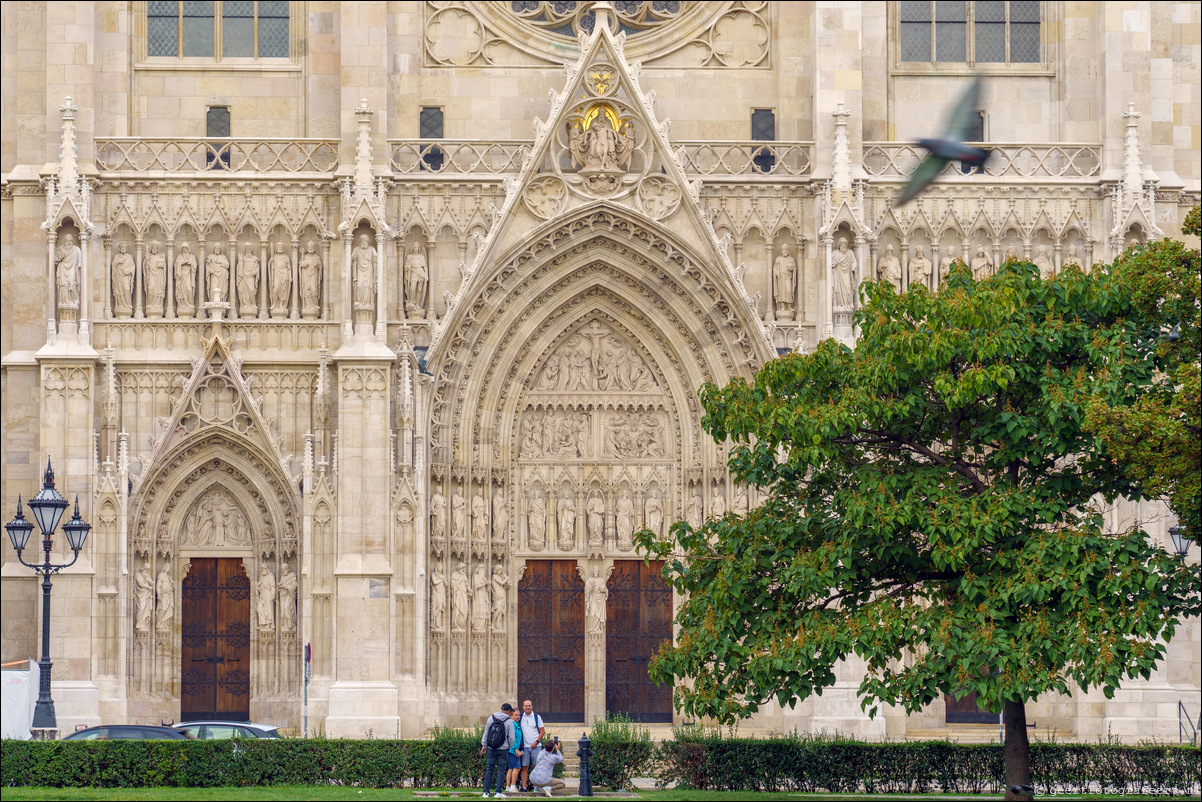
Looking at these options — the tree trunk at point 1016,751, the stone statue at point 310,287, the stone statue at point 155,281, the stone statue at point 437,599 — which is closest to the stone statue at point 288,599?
the stone statue at point 437,599

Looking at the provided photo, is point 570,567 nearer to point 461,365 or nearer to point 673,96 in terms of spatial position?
point 461,365

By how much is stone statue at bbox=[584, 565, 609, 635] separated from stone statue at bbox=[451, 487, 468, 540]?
281 centimetres

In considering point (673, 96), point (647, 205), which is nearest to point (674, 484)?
point (647, 205)

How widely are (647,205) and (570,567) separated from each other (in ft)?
24.9

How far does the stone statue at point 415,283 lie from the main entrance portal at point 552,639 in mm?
5694

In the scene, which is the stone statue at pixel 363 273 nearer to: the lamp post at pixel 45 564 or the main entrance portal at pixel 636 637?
the main entrance portal at pixel 636 637

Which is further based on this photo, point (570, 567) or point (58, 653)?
point (570, 567)

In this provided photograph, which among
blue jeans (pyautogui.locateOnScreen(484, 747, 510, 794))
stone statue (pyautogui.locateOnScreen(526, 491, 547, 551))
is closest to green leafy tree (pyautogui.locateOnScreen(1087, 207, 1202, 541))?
blue jeans (pyautogui.locateOnScreen(484, 747, 510, 794))

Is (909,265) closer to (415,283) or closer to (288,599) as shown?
(415,283)

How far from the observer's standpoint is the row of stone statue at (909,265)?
37031 millimetres

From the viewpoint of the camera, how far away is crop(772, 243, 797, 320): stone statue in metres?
37.8

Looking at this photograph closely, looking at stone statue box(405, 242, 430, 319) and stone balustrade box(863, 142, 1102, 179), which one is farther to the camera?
stone balustrade box(863, 142, 1102, 179)

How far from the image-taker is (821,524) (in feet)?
85.5

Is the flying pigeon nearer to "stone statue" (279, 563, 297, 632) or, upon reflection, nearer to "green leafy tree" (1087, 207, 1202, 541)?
"green leafy tree" (1087, 207, 1202, 541)
